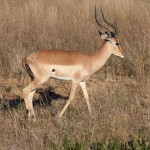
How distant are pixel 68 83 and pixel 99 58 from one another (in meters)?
1.48

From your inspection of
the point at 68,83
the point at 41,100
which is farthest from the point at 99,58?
the point at 68,83

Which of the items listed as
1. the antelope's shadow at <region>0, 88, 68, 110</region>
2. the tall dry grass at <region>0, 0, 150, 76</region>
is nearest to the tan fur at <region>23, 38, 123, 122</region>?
the antelope's shadow at <region>0, 88, 68, 110</region>

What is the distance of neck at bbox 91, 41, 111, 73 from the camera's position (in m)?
6.67

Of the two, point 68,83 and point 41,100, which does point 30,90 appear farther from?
point 68,83

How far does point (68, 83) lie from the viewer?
26.6 ft

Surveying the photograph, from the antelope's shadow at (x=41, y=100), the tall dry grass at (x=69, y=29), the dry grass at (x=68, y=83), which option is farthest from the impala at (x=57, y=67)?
the tall dry grass at (x=69, y=29)

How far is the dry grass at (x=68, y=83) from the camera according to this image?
512 centimetres

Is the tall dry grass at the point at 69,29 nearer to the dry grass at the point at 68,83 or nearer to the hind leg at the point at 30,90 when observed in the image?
the dry grass at the point at 68,83

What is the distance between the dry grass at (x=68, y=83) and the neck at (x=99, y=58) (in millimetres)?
402

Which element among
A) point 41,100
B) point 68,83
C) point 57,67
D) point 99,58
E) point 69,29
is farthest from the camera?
→ point 69,29

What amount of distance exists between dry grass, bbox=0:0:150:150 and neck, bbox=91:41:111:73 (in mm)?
402

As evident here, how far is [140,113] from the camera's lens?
5801mm

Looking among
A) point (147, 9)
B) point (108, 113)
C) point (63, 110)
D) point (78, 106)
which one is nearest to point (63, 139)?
point (108, 113)

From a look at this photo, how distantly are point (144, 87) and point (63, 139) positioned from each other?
2.63m
